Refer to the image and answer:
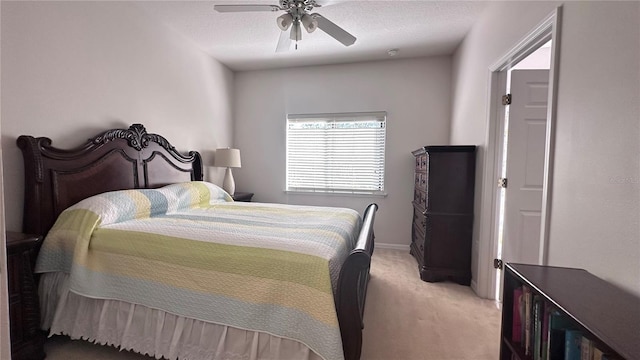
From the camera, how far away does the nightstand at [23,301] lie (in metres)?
1.46

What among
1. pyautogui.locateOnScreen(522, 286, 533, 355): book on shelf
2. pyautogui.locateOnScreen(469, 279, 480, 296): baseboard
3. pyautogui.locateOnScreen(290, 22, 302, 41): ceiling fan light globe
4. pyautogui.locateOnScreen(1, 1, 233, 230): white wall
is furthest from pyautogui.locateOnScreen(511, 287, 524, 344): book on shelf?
pyautogui.locateOnScreen(1, 1, 233, 230): white wall

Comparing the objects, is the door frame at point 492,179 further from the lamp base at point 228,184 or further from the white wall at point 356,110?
the lamp base at point 228,184

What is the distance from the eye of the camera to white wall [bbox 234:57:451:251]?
12.0ft

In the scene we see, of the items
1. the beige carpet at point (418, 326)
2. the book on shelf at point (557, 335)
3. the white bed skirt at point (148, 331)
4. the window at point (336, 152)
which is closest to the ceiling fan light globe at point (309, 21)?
the window at point (336, 152)

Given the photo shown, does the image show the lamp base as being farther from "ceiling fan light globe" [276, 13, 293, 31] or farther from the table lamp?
"ceiling fan light globe" [276, 13, 293, 31]

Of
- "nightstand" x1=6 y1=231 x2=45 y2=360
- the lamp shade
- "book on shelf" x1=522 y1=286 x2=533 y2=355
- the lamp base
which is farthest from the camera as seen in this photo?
the lamp base

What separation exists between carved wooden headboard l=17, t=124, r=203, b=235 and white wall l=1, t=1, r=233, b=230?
0.11 m

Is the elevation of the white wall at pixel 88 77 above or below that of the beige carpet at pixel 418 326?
above

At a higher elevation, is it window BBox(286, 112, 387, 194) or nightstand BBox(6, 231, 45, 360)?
window BBox(286, 112, 387, 194)

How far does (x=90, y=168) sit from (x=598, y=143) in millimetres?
3123

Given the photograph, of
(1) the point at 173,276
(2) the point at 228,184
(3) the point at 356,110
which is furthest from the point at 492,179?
(2) the point at 228,184

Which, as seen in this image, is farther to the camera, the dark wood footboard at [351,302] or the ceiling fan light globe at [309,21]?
the ceiling fan light globe at [309,21]

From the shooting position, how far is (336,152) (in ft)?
13.0

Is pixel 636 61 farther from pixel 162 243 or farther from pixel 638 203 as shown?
pixel 162 243
